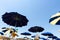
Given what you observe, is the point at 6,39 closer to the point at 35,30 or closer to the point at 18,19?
the point at 18,19

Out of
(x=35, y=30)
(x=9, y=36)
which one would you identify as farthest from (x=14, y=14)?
(x=35, y=30)

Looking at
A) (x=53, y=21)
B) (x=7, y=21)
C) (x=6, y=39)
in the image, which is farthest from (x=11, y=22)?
(x=53, y=21)

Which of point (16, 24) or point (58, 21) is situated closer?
point (58, 21)

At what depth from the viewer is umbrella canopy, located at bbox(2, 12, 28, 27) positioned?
1057cm

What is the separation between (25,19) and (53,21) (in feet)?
15.2

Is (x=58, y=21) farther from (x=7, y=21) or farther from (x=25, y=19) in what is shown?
(x=7, y=21)

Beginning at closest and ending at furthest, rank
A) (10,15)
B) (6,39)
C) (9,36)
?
(6,39) → (9,36) → (10,15)

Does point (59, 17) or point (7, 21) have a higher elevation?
point (7, 21)

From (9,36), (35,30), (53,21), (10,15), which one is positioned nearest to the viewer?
(53,21)

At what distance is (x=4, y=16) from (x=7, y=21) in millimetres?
536

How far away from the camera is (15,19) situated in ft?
35.4

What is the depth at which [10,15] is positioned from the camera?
10555mm

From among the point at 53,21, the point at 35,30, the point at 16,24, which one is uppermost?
the point at 35,30

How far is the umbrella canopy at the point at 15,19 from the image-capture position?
10570mm
